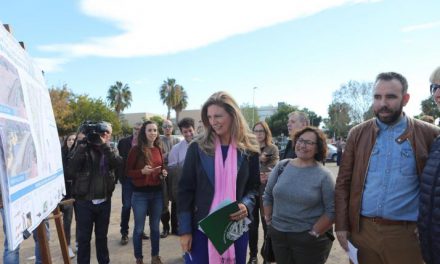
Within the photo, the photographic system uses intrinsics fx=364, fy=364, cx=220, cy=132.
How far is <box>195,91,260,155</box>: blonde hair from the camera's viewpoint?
2811mm

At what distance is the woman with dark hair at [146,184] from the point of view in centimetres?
495

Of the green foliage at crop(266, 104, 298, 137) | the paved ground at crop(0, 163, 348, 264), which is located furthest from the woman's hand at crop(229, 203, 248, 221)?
the green foliage at crop(266, 104, 298, 137)

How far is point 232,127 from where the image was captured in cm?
289

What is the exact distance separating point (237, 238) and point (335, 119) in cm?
4761

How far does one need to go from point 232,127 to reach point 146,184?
8.09ft

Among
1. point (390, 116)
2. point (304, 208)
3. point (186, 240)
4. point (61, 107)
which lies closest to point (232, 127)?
point (186, 240)

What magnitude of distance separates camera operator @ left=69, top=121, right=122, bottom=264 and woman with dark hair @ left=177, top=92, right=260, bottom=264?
1999mm

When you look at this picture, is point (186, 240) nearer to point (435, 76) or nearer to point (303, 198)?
point (303, 198)

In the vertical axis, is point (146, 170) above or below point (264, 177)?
above

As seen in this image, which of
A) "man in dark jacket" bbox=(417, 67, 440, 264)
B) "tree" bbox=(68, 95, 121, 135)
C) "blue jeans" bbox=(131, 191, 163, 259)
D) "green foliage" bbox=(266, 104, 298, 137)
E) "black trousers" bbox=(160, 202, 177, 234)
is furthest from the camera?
"green foliage" bbox=(266, 104, 298, 137)

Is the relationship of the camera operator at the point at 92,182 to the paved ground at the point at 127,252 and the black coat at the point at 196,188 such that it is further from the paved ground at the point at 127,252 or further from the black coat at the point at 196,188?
the black coat at the point at 196,188

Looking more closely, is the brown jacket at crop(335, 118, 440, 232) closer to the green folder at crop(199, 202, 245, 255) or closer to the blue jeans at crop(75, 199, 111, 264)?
the green folder at crop(199, 202, 245, 255)

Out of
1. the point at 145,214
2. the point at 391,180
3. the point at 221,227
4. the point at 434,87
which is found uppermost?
the point at 434,87

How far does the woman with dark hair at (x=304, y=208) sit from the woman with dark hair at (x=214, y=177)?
1.82ft
